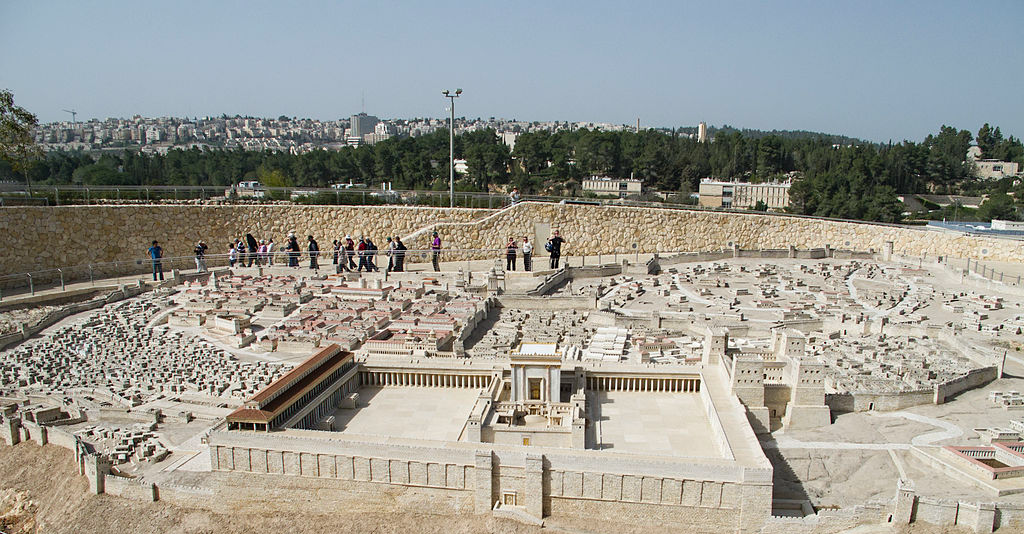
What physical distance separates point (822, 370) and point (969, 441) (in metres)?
3.54

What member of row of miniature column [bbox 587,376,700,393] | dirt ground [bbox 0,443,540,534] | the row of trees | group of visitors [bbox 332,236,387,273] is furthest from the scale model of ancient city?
the row of trees

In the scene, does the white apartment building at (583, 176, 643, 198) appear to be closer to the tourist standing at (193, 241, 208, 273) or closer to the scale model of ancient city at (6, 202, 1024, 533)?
the scale model of ancient city at (6, 202, 1024, 533)

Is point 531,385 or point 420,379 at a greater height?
point 531,385

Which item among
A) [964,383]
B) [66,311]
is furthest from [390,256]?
[964,383]

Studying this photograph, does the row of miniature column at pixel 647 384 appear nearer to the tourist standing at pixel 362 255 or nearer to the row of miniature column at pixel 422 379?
the row of miniature column at pixel 422 379

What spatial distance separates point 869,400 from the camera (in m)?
19.1

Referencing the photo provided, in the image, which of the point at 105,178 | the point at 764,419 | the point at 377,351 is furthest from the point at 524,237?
the point at 105,178

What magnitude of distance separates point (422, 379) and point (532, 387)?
3293mm

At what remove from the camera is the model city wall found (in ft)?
91.4

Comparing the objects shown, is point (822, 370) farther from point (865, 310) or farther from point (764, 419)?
point (865, 310)

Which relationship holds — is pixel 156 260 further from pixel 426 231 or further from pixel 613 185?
pixel 613 185

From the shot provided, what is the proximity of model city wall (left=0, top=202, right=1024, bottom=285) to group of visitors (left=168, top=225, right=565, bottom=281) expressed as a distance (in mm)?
903

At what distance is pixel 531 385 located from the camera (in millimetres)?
18625

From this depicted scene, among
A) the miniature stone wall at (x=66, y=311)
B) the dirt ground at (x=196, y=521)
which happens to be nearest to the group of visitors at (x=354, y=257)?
the miniature stone wall at (x=66, y=311)
